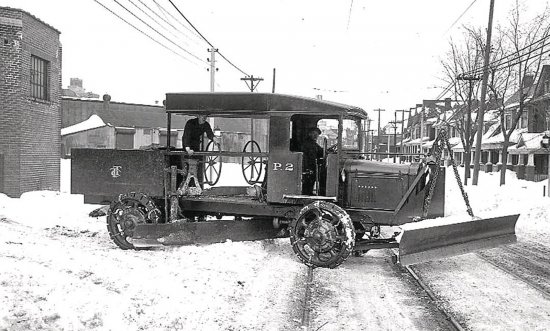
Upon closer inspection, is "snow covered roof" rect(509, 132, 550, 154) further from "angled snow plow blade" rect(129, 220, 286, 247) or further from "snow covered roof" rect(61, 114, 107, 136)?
"snow covered roof" rect(61, 114, 107, 136)

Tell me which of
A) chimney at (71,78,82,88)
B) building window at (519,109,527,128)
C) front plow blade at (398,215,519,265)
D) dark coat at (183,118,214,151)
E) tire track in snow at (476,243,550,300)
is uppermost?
chimney at (71,78,82,88)

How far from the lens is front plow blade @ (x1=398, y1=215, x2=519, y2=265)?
22.4 feet

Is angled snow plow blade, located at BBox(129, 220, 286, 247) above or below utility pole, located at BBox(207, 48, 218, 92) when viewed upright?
below

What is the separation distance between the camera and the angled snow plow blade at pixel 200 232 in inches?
310

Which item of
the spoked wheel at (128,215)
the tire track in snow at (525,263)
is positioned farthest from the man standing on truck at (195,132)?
the tire track in snow at (525,263)

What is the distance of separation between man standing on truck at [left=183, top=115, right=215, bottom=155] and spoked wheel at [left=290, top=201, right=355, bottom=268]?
2362 mm

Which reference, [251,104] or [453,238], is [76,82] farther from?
[453,238]

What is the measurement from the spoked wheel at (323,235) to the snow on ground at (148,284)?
0.25 meters

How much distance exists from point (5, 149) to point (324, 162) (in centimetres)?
1015

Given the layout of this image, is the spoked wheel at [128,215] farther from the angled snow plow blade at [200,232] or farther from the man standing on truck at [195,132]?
the man standing on truck at [195,132]

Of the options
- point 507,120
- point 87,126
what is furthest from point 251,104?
point 87,126

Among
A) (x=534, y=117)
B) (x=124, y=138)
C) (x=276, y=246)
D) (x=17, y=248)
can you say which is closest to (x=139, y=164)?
(x=17, y=248)

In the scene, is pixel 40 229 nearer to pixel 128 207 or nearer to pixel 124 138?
pixel 128 207

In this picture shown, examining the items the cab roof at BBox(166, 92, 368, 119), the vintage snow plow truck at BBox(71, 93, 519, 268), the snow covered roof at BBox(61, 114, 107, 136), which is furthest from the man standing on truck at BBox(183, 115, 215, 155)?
the snow covered roof at BBox(61, 114, 107, 136)
